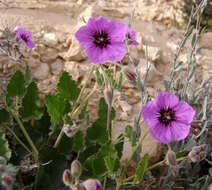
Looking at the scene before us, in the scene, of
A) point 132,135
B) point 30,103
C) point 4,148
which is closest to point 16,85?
point 30,103

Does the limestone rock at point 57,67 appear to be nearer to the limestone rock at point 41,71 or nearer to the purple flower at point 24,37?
the limestone rock at point 41,71

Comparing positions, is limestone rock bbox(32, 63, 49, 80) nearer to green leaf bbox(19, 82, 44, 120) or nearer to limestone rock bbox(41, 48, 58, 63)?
limestone rock bbox(41, 48, 58, 63)

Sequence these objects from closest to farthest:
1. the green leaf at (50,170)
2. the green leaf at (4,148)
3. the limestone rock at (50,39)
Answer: the green leaf at (4,148) → the green leaf at (50,170) → the limestone rock at (50,39)

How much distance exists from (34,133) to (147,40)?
2.33 meters

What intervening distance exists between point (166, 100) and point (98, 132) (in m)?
0.55

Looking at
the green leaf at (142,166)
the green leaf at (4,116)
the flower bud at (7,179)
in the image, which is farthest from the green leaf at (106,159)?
the green leaf at (4,116)

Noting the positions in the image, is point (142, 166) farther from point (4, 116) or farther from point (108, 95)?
point (4, 116)

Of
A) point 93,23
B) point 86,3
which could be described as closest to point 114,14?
point 86,3

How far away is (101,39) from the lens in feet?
4.92

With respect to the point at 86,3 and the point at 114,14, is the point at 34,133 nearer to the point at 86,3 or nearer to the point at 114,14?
the point at 114,14

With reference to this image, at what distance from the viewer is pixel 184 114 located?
141 cm

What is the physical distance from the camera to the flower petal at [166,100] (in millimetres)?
1369

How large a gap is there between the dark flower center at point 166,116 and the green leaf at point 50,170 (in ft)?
2.14

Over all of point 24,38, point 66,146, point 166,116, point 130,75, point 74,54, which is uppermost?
point 24,38
